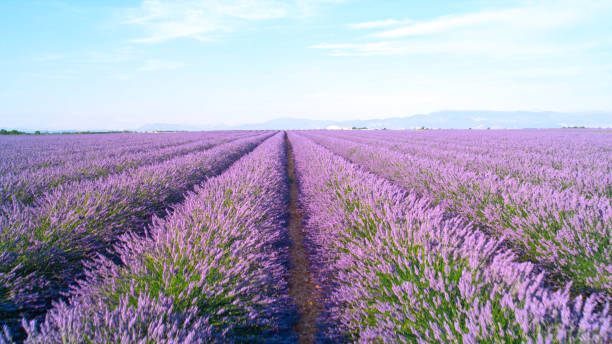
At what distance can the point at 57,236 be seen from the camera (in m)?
3.08

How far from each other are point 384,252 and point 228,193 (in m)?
3.04

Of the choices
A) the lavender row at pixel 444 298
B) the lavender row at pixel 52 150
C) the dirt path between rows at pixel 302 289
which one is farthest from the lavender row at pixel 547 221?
the lavender row at pixel 52 150

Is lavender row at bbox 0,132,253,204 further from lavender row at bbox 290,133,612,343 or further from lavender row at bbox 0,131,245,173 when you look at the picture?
lavender row at bbox 290,133,612,343

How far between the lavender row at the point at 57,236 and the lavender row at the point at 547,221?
4.59 meters

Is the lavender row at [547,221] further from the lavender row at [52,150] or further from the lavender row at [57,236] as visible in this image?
the lavender row at [52,150]

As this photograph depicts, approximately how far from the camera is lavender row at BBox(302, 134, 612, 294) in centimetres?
272

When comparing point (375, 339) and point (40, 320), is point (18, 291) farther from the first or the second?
point (375, 339)

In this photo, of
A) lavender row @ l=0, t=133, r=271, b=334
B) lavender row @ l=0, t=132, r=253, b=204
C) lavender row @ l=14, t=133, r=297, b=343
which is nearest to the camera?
lavender row @ l=14, t=133, r=297, b=343

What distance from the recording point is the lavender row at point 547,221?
2.72 metres

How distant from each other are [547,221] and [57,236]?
531 cm

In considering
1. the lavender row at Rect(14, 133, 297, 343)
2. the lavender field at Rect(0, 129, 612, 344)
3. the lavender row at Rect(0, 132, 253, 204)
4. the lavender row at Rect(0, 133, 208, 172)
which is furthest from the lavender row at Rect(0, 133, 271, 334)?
the lavender row at Rect(0, 133, 208, 172)

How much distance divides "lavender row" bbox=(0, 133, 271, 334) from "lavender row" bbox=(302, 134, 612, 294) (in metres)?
4.59

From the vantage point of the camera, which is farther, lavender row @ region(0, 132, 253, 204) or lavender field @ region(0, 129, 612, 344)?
lavender row @ region(0, 132, 253, 204)

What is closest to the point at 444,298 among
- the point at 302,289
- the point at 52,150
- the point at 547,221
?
the point at 302,289
